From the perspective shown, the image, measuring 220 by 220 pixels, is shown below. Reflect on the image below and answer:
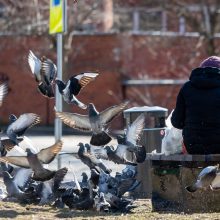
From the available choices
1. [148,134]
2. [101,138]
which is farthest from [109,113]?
[148,134]

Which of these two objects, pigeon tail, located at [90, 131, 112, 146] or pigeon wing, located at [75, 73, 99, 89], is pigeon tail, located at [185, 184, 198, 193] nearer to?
pigeon tail, located at [90, 131, 112, 146]

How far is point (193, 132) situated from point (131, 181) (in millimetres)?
813

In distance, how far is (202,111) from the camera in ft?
27.2

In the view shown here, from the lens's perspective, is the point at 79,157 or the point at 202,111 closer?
the point at 202,111

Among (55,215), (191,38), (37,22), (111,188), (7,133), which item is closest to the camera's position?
(55,215)

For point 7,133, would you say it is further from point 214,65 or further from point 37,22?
point 37,22

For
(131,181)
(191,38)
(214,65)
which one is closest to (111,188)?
(131,181)

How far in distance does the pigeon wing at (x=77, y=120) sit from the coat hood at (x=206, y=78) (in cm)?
116

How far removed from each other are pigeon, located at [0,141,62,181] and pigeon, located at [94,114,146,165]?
19.2 inches

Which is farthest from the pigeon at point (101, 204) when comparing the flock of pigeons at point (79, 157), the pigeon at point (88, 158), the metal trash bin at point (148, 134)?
the metal trash bin at point (148, 134)

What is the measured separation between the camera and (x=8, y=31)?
30.5 m

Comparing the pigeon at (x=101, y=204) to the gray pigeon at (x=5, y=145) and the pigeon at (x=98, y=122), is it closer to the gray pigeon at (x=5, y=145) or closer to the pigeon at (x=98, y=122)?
the pigeon at (x=98, y=122)

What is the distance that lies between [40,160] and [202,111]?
1.71 m

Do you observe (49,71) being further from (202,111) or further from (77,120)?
(202,111)
